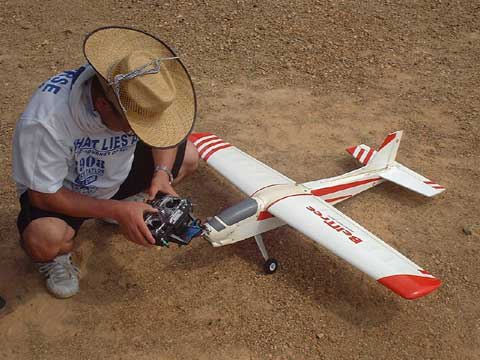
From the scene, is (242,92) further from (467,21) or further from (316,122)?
(467,21)

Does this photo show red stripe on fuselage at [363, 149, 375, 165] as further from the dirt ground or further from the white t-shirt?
the white t-shirt

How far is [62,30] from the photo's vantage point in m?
9.74

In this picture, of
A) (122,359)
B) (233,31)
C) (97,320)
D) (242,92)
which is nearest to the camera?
(122,359)

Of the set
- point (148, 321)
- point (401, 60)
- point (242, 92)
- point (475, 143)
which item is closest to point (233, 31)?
point (242, 92)

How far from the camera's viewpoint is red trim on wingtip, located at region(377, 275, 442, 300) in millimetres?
3943

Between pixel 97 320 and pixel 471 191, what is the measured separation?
15.0ft

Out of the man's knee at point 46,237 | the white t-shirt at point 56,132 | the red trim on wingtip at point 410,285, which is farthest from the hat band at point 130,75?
the red trim on wingtip at point 410,285

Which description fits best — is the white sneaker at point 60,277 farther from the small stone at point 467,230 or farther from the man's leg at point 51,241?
the small stone at point 467,230

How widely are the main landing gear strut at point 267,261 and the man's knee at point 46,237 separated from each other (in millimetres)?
1821

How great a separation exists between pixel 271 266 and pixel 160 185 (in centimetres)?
139

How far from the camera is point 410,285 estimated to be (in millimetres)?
4012

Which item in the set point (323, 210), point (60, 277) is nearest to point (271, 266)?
point (323, 210)

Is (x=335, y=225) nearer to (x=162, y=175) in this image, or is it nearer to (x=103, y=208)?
(x=162, y=175)

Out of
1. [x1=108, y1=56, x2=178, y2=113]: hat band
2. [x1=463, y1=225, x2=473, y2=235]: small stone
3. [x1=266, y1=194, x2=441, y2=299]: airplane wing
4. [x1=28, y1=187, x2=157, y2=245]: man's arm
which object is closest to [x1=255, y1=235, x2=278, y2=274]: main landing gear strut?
[x1=266, y1=194, x2=441, y2=299]: airplane wing
